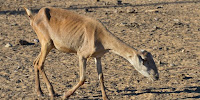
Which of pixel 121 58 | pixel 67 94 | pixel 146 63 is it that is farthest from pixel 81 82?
pixel 121 58

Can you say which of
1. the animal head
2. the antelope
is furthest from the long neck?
the animal head

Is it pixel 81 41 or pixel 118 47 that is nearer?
pixel 118 47

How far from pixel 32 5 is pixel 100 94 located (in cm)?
968

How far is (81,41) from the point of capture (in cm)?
763

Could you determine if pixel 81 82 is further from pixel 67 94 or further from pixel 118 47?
pixel 118 47

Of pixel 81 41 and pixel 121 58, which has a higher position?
pixel 81 41

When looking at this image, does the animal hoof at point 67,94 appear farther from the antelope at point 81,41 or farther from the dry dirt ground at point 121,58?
the dry dirt ground at point 121,58

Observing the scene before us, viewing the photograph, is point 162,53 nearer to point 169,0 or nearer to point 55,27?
point 55,27

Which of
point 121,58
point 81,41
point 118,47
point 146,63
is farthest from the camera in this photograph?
point 121,58

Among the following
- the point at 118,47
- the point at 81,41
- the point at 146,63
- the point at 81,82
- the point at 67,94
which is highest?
the point at 81,41

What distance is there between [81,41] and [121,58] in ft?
9.42

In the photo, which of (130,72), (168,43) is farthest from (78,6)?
(130,72)

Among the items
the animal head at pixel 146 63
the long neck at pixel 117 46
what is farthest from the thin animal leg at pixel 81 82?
the animal head at pixel 146 63

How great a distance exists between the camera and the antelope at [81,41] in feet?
23.8
